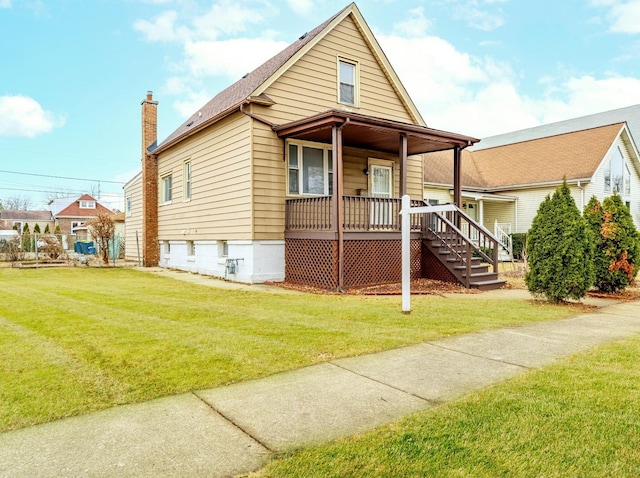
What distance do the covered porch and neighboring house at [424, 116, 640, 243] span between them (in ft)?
30.5

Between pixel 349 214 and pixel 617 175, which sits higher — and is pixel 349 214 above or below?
below

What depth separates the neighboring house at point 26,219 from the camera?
193 ft

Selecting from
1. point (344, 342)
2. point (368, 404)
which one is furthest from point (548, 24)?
point (368, 404)

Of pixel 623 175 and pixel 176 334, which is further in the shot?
pixel 623 175

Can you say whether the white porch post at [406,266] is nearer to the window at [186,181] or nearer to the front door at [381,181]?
the front door at [381,181]

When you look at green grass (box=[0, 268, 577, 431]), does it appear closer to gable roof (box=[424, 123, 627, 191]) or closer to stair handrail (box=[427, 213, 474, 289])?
stair handrail (box=[427, 213, 474, 289])

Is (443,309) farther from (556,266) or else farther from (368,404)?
(368,404)

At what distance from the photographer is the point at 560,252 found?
320 inches

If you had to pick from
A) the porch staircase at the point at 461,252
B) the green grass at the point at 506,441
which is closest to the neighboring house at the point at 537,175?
the porch staircase at the point at 461,252

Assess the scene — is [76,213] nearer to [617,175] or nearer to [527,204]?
[527,204]

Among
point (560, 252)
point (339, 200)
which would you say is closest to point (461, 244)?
point (560, 252)

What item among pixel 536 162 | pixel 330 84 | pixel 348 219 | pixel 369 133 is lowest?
pixel 348 219

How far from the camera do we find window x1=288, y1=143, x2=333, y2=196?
12383mm

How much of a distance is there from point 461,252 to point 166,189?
1176 centimetres
